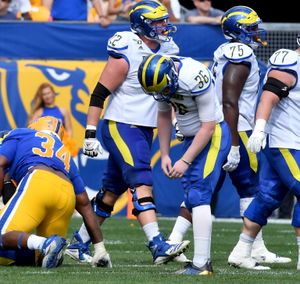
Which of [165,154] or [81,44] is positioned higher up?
[165,154]

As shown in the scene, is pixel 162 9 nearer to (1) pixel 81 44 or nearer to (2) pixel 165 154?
(2) pixel 165 154

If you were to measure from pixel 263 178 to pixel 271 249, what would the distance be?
205cm

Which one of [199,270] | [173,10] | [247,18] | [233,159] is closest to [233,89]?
[233,159]

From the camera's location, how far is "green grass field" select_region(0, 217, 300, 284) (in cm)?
705

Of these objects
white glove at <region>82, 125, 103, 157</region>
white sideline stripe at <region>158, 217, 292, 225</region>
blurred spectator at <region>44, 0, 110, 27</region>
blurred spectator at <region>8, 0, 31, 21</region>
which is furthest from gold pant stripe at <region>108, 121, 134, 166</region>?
blurred spectator at <region>8, 0, 31, 21</region>

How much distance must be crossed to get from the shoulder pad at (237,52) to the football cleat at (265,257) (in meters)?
A: 1.58

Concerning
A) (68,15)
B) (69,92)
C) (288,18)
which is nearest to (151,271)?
(69,92)

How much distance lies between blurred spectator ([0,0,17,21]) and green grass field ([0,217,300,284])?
4764mm

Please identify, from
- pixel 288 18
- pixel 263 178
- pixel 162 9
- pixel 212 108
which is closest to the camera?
pixel 212 108

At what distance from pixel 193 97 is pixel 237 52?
1449 mm

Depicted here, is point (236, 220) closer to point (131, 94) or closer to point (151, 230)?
point (131, 94)

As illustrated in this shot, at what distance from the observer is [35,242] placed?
7340 mm

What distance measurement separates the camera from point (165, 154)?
7852 millimetres

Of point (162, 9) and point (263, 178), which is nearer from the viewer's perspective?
point (263, 178)
